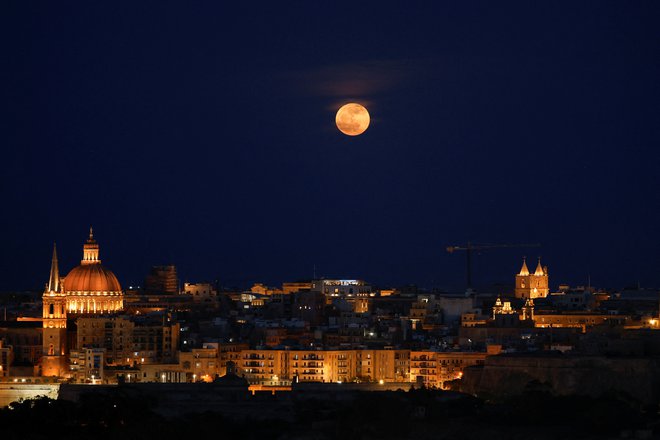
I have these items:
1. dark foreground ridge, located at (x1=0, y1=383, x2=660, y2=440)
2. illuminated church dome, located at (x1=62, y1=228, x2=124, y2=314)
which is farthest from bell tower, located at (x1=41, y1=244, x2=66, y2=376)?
dark foreground ridge, located at (x1=0, y1=383, x2=660, y2=440)

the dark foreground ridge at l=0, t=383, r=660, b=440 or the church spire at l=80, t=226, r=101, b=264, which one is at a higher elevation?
the church spire at l=80, t=226, r=101, b=264

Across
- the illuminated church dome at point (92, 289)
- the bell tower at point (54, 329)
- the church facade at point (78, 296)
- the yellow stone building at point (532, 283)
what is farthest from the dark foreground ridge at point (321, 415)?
the yellow stone building at point (532, 283)

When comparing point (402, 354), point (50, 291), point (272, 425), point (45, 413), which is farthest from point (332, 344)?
point (45, 413)

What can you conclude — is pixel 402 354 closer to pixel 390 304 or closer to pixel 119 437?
pixel 119 437

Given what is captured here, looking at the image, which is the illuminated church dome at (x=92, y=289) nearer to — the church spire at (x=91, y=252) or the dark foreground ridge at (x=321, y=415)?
the church spire at (x=91, y=252)

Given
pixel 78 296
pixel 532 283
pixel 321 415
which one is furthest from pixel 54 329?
pixel 532 283

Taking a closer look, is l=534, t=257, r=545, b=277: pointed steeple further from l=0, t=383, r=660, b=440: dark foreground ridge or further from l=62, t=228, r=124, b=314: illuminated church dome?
l=0, t=383, r=660, b=440: dark foreground ridge
